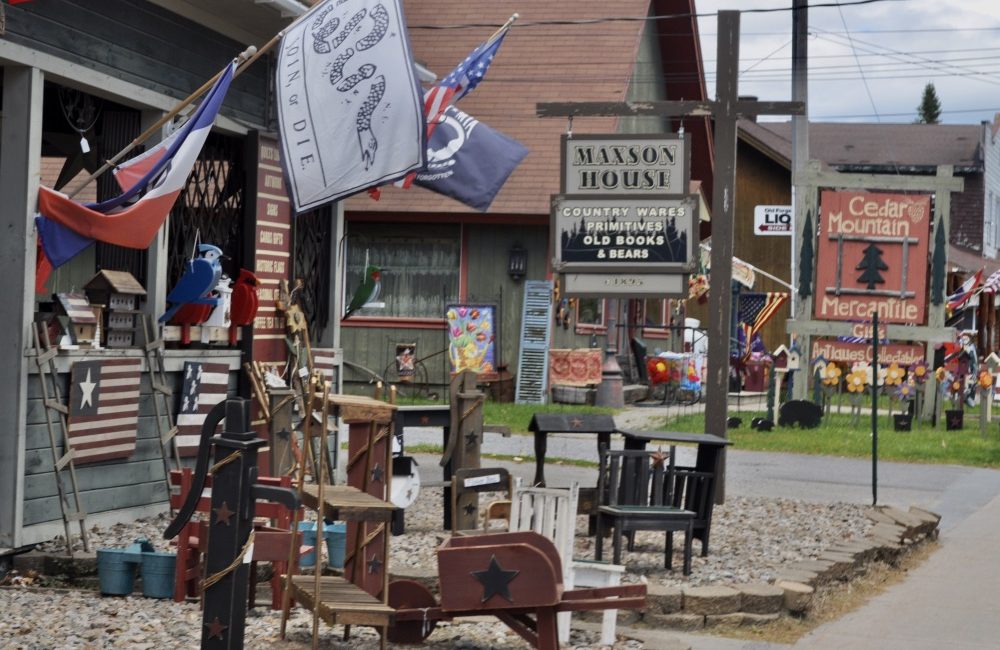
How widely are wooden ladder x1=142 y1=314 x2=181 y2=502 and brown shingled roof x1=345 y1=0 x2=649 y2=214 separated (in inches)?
550

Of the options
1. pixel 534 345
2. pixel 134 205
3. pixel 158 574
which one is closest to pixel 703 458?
pixel 158 574

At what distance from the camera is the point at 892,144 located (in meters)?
54.9

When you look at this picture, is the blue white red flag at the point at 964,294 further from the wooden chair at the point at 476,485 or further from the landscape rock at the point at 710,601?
the landscape rock at the point at 710,601

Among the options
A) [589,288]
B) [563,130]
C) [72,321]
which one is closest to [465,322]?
[563,130]

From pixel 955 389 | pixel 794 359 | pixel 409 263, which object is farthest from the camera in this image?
pixel 409 263

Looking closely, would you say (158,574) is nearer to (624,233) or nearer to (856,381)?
(624,233)

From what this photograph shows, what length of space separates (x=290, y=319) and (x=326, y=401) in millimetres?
6617

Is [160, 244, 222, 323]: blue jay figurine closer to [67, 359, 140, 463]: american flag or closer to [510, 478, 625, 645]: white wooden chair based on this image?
[67, 359, 140, 463]: american flag

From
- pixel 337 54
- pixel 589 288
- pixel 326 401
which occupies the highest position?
pixel 337 54

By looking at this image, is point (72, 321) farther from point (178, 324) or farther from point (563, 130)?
point (563, 130)

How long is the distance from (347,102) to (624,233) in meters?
4.21

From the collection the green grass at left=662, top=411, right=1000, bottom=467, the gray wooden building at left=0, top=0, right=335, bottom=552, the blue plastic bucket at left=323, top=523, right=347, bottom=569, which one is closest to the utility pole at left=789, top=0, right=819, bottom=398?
the green grass at left=662, top=411, right=1000, bottom=467

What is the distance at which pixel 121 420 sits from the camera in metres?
11.0

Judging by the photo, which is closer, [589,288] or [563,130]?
[589,288]
